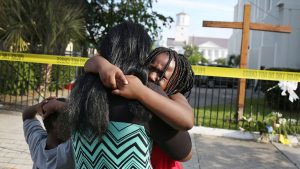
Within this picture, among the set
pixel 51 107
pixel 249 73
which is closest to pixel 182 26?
pixel 249 73

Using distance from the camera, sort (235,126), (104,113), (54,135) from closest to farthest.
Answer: (104,113), (54,135), (235,126)

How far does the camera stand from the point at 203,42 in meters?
147

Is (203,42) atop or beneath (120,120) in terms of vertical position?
atop

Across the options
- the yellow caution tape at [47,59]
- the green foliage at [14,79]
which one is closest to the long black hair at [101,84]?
the yellow caution tape at [47,59]

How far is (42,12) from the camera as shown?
36.3ft

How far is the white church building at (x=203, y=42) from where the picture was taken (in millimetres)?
136538

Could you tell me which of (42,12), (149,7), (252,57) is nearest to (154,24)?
(149,7)

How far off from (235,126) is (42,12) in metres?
5.76

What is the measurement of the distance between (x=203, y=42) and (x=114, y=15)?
134596mm

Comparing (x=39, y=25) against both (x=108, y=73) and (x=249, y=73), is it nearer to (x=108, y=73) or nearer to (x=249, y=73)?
(x=249, y=73)

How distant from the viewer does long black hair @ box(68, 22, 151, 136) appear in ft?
5.18

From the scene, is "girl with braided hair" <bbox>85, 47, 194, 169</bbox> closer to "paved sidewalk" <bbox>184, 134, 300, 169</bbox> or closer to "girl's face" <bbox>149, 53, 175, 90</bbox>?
"girl's face" <bbox>149, 53, 175, 90</bbox>

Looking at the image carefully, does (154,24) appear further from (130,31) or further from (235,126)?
(130,31)

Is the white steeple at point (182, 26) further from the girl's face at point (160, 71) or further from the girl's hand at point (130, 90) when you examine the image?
the girl's hand at point (130, 90)
